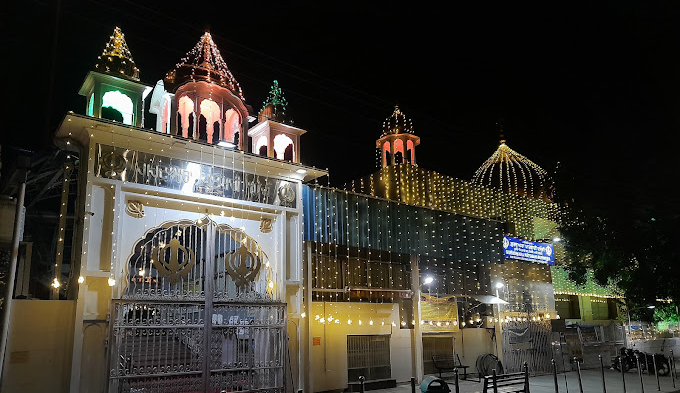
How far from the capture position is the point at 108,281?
11328 millimetres

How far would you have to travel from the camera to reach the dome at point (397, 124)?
21922 millimetres

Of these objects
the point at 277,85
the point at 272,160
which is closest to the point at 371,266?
the point at 272,160

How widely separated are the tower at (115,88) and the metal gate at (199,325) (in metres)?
2.96

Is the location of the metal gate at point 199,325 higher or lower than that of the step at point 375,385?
higher

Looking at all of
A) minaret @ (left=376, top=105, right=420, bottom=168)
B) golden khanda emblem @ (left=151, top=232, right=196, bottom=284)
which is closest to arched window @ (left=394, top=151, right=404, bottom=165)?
minaret @ (left=376, top=105, right=420, bottom=168)

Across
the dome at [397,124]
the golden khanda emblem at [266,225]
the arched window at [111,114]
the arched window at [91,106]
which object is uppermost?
the dome at [397,124]

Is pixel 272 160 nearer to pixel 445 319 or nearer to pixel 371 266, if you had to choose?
pixel 371 266

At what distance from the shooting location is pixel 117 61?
12664 mm

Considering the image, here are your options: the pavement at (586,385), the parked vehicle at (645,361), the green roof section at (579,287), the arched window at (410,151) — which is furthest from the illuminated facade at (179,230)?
the green roof section at (579,287)

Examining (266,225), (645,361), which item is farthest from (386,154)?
(645,361)

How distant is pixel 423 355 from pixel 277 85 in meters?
10.6

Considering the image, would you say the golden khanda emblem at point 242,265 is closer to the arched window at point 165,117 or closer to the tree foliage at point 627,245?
the arched window at point 165,117

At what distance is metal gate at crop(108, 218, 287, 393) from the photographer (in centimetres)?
1135

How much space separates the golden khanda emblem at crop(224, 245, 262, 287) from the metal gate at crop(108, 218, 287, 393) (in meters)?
0.03
